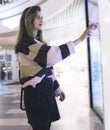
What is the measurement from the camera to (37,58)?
1642 mm

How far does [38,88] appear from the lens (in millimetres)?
1693

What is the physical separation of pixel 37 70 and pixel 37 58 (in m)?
0.08

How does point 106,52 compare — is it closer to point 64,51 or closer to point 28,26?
point 64,51

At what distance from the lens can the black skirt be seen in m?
1.68

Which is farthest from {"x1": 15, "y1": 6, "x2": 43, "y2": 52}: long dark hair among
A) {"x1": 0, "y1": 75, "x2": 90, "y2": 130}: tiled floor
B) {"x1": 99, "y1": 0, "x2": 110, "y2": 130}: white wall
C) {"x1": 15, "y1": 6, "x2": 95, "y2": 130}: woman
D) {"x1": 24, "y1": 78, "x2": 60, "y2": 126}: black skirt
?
{"x1": 0, "y1": 75, "x2": 90, "y2": 130}: tiled floor

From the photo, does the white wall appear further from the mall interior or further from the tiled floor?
the tiled floor

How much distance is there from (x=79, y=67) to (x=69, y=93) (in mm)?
954

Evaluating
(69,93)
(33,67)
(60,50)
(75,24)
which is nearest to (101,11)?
(60,50)

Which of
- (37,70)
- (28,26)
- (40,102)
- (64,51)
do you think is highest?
(28,26)

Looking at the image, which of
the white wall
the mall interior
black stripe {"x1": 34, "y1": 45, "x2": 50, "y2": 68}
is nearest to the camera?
the white wall

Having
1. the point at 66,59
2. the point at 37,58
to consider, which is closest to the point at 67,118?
the point at 66,59

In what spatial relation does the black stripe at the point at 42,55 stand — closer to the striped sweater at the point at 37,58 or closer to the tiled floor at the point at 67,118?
the striped sweater at the point at 37,58

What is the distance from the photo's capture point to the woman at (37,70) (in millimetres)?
1645

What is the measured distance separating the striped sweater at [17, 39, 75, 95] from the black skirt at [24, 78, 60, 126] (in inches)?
1.5
